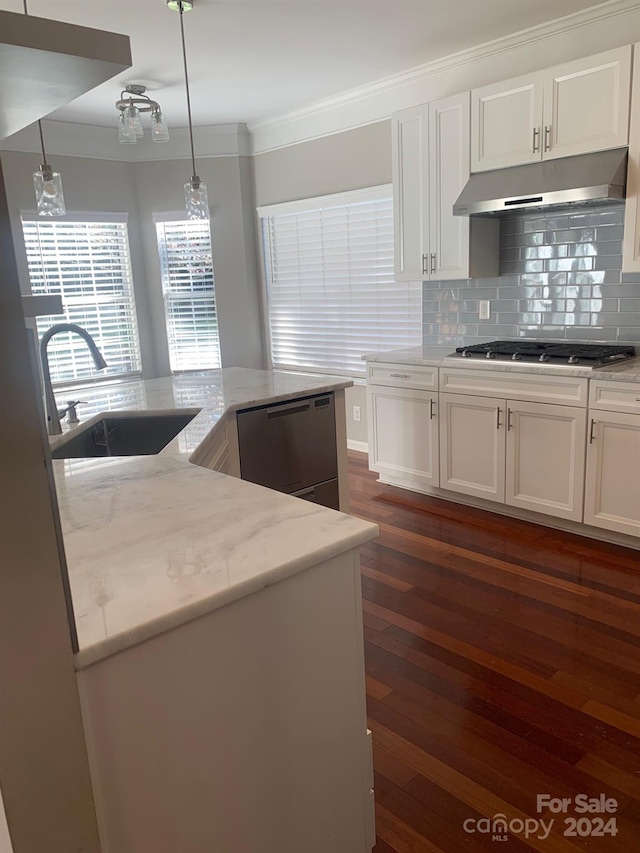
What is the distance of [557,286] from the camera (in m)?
3.82

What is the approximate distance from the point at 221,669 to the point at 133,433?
5.96 feet

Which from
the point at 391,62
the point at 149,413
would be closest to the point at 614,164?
the point at 391,62

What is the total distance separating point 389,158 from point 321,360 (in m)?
1.74

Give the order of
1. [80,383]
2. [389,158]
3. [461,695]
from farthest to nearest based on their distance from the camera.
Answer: [80,383] → [389,158] → [461,695]

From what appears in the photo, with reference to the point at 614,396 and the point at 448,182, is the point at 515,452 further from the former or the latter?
the point at 448,182

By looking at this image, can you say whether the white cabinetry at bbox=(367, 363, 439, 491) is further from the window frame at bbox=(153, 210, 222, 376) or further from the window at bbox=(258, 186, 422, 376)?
the window frame at bbox=(153, 210, 222, 376)

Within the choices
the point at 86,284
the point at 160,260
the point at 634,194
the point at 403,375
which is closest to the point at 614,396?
the point at 634,194

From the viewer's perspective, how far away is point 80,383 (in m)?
5.43

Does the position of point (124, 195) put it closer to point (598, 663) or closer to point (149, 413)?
point (149, 413)

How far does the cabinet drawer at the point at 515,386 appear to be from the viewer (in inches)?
129

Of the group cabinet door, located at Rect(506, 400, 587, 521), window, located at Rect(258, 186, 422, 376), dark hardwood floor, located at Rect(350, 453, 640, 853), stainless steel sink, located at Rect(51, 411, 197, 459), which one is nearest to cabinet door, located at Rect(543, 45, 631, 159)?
cabinet door, located at Rect(506, 400, 587, 521)

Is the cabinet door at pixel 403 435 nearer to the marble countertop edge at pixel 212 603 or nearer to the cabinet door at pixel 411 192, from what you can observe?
the cabinet door at pixel 411 192

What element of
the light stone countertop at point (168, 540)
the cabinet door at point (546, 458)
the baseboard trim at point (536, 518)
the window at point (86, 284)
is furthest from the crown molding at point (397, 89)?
the light stone countertop at point (168, 540)

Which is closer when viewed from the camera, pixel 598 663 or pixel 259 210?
pixel 598 663
